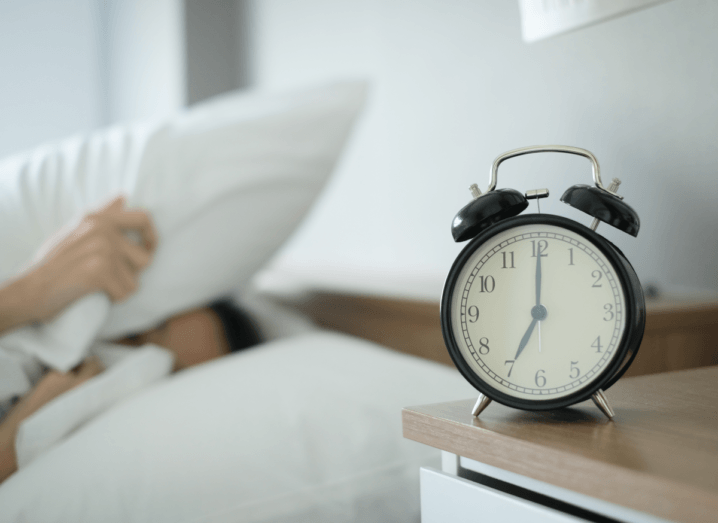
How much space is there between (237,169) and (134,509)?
1.81 feet

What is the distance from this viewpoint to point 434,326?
2.77 feet

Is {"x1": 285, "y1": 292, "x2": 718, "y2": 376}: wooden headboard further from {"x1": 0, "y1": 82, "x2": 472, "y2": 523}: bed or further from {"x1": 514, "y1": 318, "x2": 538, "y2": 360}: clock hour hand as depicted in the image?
{"x1": 514, "y1": 318, "x2": 538, "y2": 360}: clock hour hand

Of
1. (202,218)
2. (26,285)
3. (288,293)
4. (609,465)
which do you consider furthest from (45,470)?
(288,293)

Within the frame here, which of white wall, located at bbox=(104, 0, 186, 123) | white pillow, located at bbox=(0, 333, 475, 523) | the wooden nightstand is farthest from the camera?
white wall, located at bbox=(104, 0, 186, 123)

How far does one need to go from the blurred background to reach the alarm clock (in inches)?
9.8

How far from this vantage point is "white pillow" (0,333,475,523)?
22.4 inches

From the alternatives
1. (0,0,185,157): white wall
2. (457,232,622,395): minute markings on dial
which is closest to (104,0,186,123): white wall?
(0,0,185,157): white wall

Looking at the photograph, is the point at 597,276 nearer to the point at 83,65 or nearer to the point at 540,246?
the point at 540,246

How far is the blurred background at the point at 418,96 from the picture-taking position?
0.62 meters

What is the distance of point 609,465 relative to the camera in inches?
11.5

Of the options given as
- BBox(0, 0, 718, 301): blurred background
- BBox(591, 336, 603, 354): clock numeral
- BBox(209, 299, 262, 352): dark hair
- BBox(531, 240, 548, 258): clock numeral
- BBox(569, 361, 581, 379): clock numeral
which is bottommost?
BBox(209, 299, 262, 352): dark hair

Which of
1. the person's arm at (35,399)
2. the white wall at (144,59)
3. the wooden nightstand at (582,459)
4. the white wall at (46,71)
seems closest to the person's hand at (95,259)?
the person's arm at (35,399)

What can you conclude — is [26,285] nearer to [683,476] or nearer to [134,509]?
[134,509]

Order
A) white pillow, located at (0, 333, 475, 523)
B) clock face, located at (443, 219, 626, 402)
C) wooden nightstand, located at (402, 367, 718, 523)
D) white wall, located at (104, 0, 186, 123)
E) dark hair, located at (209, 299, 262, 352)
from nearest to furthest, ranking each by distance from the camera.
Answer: wooden nightstand, located at (402, 367, 718, 523) < clock face, located at (443, 219, 626, 402) < white pillow, located at (0, 333, 475, 523) < dark hair, located at (209, 299, 262, 352) < white wall, located at (104, 0, 186, 123)
